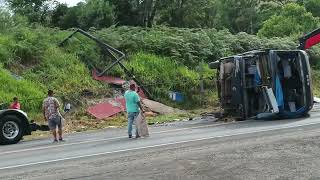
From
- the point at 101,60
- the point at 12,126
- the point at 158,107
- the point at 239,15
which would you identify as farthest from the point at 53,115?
the point at 239,15

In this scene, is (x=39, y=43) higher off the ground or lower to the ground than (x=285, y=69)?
higher

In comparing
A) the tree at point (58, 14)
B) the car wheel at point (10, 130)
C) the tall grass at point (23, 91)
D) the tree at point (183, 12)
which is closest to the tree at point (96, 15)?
the tree at point (58, 14)

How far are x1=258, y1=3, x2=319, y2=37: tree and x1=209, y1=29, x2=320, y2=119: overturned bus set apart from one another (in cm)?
2904

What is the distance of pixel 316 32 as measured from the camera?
1928cm

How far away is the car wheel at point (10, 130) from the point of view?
15.9 meters

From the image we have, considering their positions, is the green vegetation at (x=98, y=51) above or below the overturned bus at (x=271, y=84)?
above

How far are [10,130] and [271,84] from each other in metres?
7.95

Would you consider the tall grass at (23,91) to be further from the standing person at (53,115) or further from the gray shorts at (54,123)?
the gray shorts at (54,123)

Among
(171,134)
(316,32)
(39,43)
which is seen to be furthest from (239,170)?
(39,43)

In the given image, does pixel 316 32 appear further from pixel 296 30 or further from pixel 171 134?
pixel 296 30

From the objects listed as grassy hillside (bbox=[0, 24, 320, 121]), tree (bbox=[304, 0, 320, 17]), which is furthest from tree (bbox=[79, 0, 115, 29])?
tree (bbox=[304, 0, 320, 17])

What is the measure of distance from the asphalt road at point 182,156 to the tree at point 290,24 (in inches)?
1317

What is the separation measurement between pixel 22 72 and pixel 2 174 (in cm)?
1528

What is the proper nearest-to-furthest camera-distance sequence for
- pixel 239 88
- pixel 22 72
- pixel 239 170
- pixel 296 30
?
pixel 239 170 < pixel 239 88 < pixel 22 72 < pixel 296 30
